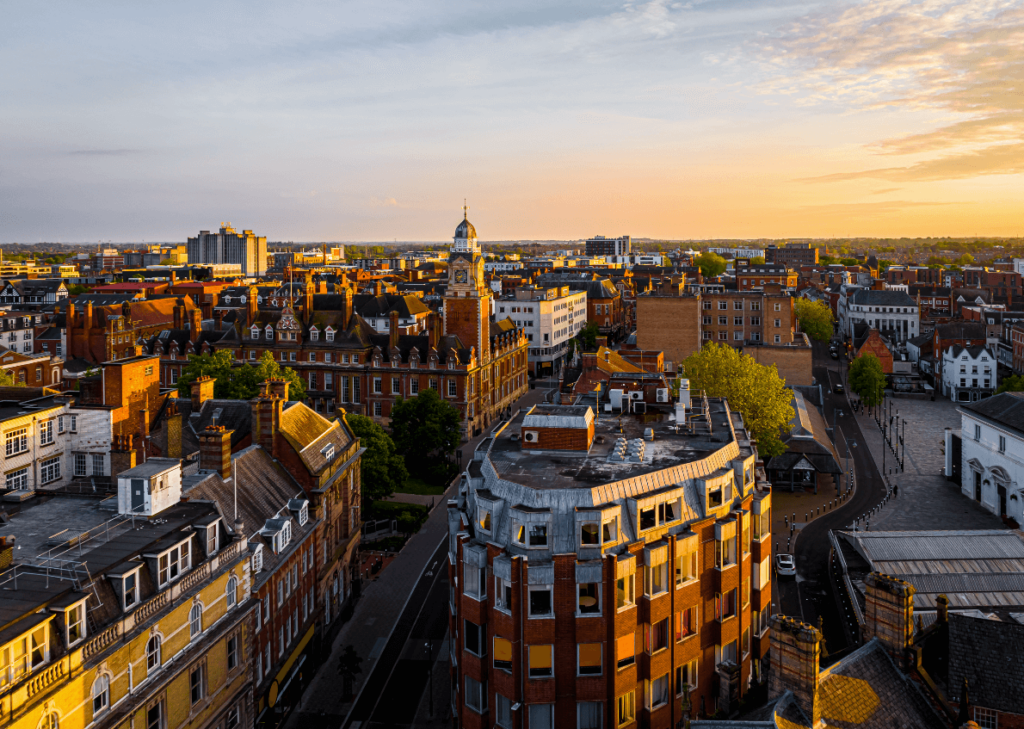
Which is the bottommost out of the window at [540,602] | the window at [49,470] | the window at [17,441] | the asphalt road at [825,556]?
the asphalt road at [825,556]

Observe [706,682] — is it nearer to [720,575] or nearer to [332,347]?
[720,575]

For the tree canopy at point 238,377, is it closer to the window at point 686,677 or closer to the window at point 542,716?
the window at point 542,716

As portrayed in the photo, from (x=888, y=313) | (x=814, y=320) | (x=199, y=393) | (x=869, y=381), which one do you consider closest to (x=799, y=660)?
(x=199, y=393)

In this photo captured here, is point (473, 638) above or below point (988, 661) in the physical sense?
below

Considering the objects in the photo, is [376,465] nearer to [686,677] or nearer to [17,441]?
[17,441]

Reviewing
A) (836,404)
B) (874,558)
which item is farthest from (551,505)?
(836,404)

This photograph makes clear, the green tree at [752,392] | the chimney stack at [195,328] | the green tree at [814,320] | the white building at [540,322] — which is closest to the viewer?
the green tree at [752,392]

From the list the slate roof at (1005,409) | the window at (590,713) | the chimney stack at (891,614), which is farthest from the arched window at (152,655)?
the slate roof at (1005,409)
